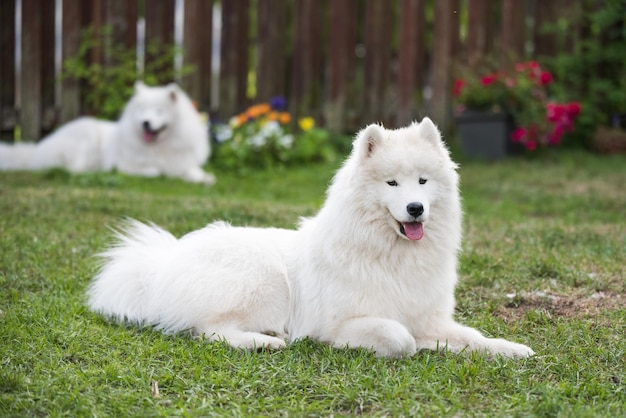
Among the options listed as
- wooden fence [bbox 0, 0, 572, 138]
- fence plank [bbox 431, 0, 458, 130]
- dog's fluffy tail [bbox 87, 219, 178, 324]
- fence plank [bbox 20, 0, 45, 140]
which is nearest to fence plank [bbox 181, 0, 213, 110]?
wooden fence [bbox 0, 0, 572, 138]

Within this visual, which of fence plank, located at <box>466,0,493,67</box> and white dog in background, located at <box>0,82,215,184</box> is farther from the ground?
fence plank, located at <box>466,0,493,67</box>

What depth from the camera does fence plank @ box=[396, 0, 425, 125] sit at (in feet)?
32.1

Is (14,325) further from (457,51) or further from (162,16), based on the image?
(457,51)

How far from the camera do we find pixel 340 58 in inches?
391

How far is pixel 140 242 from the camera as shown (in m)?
3.82

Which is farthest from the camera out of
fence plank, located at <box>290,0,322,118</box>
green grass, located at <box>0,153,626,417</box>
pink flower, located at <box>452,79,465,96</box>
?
fence plank, located at <box>290,0,322,118</box>

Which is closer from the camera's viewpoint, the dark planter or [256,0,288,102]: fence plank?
the dark planter

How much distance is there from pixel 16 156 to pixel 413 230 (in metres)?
6.78

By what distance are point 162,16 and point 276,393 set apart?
782 cm

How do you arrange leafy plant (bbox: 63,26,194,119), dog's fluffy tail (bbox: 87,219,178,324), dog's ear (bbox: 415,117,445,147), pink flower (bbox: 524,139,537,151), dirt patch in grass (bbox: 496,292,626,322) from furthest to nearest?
leafy plant (bbox: 63,26,194,119) → pink flower (bbox: 524,139,537,151) → dirt patch in grass (bbox: 496,292,626,322) → dog's fluffy tail (bbox: 87,219,178,324) → dog's ear (bbox: 415,117,445,147)

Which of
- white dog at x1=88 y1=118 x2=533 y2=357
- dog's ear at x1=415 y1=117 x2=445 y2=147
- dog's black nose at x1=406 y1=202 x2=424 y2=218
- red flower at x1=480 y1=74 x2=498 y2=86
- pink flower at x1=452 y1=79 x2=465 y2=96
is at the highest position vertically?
red flower at x1=480 y1=74 x2=498 y2=86

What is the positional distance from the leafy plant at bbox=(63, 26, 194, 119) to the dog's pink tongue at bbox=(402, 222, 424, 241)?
6.94m

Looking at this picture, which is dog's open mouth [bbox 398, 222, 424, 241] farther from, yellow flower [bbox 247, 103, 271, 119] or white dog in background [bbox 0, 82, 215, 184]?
yellow flower [bbox 247, 103, 271, 119]

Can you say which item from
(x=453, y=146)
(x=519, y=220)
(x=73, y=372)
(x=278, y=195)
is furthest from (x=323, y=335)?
(x=453, y=146)
